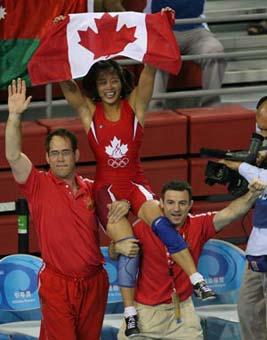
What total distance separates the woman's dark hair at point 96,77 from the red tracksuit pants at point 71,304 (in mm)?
1212

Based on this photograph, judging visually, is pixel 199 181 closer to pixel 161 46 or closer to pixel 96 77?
pixel 161 46

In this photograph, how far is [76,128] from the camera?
1202 cm

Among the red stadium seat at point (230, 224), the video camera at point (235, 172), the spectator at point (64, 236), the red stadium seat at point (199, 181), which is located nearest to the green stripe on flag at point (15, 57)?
the red stadium seat at point (199, 181)

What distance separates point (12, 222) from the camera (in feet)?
39.5

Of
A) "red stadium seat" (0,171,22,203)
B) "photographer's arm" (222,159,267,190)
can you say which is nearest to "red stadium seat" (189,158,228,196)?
"red stadium seat" (0,171,22,203)

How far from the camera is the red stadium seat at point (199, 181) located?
487 inches

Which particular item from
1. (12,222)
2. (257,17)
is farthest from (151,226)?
(257,17)

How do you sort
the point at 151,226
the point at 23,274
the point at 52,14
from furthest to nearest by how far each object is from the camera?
the point at 52,14
the point at 23,274
the point at 151,226

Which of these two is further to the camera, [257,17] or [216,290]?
[257,17]

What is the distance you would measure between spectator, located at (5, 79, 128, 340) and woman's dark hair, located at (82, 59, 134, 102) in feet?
1.44

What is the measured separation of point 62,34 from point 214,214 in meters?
1.62

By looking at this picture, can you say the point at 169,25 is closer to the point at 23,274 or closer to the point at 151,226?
the point at 151,226

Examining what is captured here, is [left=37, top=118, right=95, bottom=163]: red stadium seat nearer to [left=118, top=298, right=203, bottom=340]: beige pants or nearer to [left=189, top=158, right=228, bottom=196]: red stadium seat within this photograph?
[left=189, top=158, right=228, bottom=196]: red stadium seat

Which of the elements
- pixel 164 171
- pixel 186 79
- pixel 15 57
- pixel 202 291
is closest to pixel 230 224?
pixel 164 171
